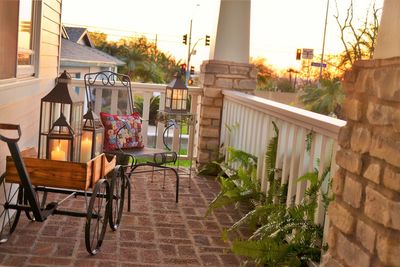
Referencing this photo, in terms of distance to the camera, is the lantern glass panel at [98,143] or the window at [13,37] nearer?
the window at [13,37]

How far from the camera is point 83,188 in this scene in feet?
9.85

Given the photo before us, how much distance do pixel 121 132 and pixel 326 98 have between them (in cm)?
1336

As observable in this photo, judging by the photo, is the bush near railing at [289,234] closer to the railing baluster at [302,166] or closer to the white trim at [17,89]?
the railing baluster at [302,166]

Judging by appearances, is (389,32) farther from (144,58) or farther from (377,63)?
(144,58)

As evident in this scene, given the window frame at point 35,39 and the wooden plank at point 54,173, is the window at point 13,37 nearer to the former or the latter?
the window frame at point 35,39

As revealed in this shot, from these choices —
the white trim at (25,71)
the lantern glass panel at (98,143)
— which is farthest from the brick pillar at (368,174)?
the white trim at (25,71)

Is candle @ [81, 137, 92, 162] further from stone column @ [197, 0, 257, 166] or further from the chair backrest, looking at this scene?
stone column @ [197, 0, 257, 166]

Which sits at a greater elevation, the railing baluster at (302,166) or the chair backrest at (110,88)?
the chair backrest at (110,88)

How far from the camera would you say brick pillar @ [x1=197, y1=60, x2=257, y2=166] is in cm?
618

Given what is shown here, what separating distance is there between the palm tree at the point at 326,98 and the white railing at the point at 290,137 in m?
11.5

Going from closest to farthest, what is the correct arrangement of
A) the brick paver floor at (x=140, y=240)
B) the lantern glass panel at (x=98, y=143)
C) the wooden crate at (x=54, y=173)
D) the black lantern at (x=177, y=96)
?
1. the wooden crate at (x=54, y=173)
2. the brick paver floor at (x=140, y=240)
3. the lantern glass panel at (x=98, y=143)
4. the black lantern at (x=177, y=96)

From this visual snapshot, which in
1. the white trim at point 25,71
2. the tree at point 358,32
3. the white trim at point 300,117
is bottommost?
the white trim at point 300,117

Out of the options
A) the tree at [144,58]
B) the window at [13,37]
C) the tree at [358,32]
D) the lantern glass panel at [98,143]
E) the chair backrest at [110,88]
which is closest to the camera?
the window at [13,37]

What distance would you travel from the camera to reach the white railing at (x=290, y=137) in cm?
302
